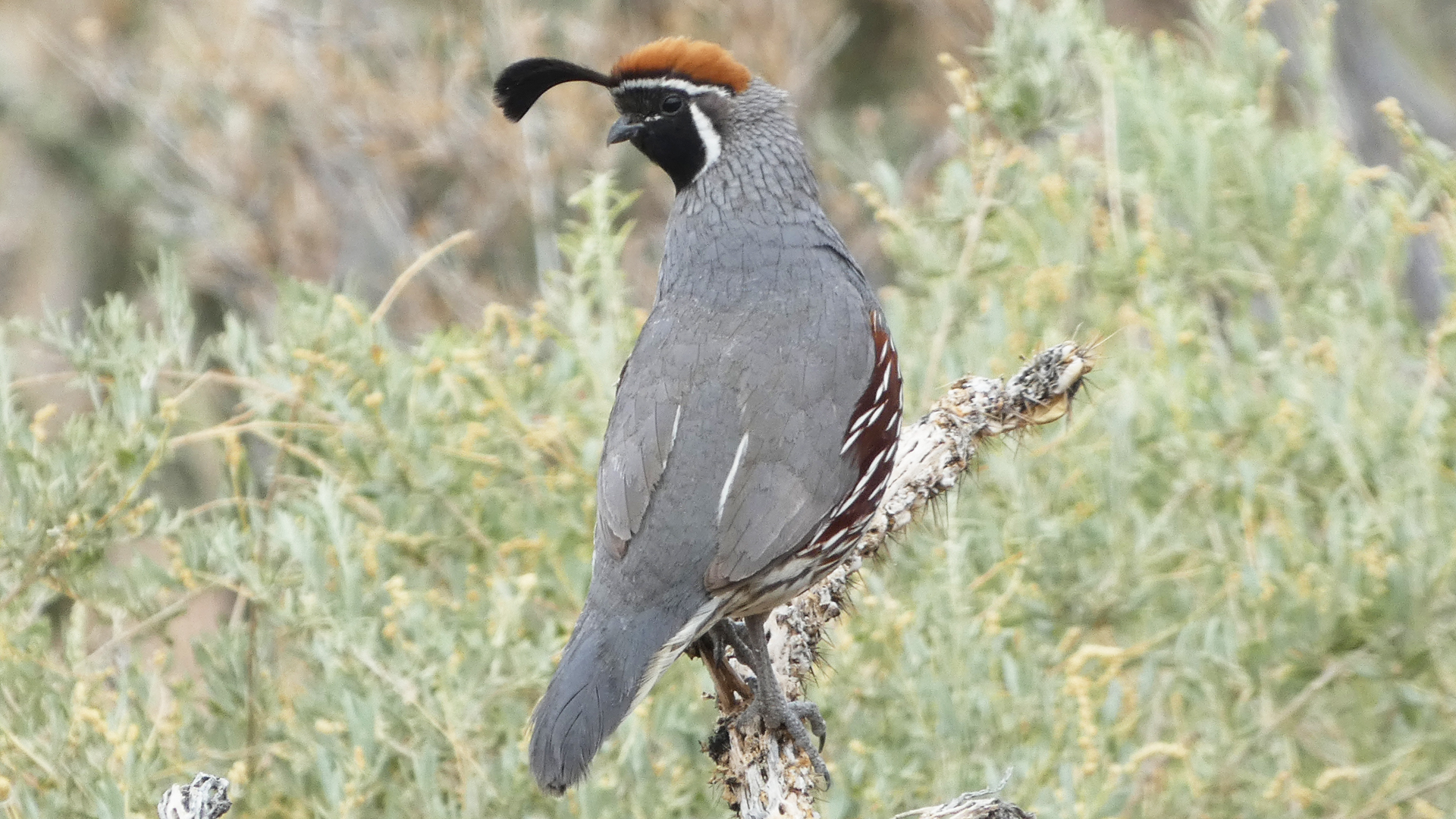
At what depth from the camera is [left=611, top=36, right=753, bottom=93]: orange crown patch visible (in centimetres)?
309

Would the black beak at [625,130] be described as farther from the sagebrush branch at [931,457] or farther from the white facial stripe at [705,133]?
the sagebrush branch at [931,457]

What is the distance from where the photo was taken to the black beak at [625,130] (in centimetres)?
308

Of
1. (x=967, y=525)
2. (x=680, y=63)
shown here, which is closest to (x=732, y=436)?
(x=967, y=525)

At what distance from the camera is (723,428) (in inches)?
104

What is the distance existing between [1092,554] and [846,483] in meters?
0.81

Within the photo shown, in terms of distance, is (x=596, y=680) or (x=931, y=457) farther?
(x=931, y=457)

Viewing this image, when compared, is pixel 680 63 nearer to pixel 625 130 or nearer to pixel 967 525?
pixel 625 130

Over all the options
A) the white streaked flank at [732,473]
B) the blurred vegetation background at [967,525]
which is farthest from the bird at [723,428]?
the blurred vegetation background at [967,525]

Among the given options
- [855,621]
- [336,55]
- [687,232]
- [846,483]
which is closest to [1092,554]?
[855,621]

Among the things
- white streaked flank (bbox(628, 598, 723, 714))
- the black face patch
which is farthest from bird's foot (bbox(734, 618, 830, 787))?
the black face patch

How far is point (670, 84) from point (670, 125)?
Result: 0.08 metres

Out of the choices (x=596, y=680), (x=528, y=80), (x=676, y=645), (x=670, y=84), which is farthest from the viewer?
(x=528, y=80)

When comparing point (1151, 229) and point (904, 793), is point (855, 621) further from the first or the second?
point (1151, 229)

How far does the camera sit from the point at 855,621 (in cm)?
313
